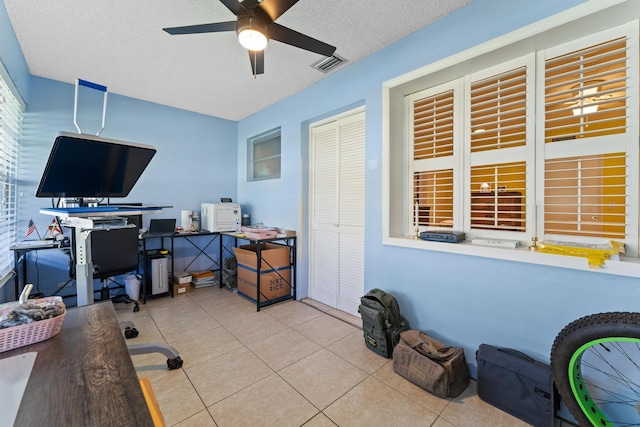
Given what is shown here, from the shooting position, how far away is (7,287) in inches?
95.9

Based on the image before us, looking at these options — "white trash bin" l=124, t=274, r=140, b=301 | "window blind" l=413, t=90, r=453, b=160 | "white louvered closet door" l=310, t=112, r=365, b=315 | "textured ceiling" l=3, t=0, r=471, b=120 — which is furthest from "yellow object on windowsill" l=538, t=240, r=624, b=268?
"white trash bin" l=124, t=274, r=140, b=301

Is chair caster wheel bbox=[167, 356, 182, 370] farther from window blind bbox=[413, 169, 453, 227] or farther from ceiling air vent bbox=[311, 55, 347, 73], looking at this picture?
ceiling air vent bbox=[311, 55, 347, 73]

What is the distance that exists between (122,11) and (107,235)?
201cm

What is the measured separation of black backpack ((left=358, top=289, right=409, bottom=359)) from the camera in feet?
7.19

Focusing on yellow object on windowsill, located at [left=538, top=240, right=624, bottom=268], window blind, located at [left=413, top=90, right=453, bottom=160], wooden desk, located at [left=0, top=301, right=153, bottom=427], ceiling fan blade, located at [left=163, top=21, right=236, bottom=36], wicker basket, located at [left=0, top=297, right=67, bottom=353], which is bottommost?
wooden desk, located at [left=0, top=301, right=153, bottom=427]

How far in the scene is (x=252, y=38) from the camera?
5.78 ft

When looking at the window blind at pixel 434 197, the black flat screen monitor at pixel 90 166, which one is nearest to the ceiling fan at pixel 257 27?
the black flat screen monitor at pixel 90 166

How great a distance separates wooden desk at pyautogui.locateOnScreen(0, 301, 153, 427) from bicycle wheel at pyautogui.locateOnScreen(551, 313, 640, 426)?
1.86 m

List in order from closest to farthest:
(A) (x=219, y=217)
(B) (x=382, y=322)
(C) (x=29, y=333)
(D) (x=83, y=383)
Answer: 1. (D) (x=83, y=383)
2. (C) (x=29, y=333)
3. (B) (x=382, y=322)
4. (A) (x=219, y=217)

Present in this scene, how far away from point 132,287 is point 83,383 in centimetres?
309

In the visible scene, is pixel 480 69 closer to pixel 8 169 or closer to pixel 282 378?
pixel 282 378

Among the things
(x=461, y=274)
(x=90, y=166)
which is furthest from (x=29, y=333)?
(x=461, y=274)

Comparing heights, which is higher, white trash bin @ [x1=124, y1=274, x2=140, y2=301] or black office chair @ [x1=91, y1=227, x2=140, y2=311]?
black office chair @ [x1=91, y1=227, x2=140, y2=311]

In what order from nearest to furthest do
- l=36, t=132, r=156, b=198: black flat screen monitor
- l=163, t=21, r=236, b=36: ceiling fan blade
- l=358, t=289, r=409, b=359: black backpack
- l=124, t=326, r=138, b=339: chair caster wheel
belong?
l=36, t=132, r=156, b=198: black flat screen monitor
l=163, t=21, r=236, b=36: ceiling fan blade
l=358, t=289, r=409, b=359: black backpack
l=124, t=326, r=138, b=339: chair caster wheel
